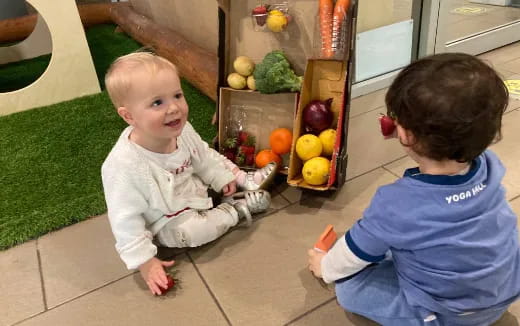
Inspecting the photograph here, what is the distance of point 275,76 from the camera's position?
4.85 ft

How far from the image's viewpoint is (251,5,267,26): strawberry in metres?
1.51

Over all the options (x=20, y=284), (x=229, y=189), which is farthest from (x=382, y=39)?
Result: (x=20, y=284)

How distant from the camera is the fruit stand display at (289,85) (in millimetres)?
1423

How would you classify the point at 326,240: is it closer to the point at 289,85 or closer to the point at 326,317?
the point at 326,317

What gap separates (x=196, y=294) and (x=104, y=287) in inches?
10.9

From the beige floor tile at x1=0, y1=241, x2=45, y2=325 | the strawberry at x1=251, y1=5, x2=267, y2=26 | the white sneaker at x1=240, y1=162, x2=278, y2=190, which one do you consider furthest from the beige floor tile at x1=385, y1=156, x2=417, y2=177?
the beige floor tile at x1=0, y1=241, x2=45, y2=325

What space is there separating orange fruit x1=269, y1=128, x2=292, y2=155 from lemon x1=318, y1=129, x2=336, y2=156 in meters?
0.15

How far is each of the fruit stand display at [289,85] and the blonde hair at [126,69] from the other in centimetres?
45

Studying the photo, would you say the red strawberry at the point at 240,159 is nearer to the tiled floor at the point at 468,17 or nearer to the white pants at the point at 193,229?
the white pants at the point at 193,229

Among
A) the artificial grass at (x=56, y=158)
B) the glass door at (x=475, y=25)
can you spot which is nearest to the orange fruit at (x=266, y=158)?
the artificial grass at (x=56, y=158)

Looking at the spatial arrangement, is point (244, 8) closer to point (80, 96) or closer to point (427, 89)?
point (427, 89)

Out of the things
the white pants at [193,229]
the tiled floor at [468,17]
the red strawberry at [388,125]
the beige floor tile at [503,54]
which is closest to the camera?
the red strawberry at [388,125]

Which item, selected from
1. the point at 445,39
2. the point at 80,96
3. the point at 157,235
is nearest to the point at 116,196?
the point at 157,235

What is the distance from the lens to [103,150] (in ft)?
6.25
